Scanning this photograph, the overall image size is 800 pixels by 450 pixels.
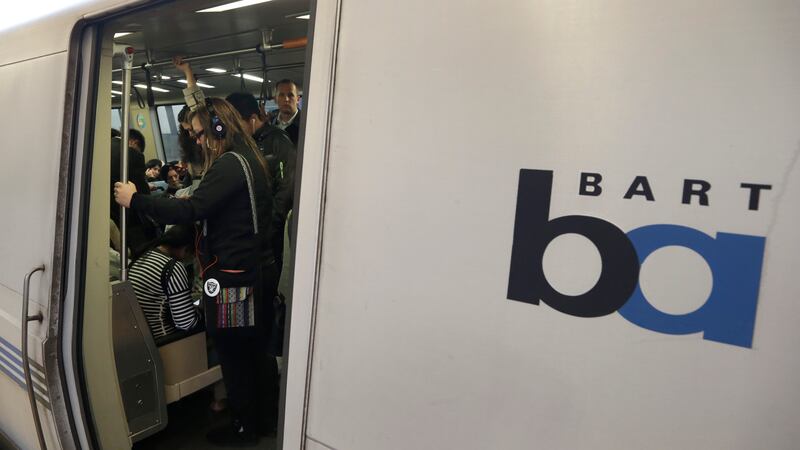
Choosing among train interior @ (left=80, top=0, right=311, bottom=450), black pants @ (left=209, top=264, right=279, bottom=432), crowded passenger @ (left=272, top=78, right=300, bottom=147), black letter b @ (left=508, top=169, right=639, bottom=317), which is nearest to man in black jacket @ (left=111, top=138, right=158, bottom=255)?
train interior @ (left=80, top=0, right=311, bottom=450)

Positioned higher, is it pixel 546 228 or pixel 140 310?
pixel 546 228

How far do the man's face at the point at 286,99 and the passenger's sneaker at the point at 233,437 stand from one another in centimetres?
219

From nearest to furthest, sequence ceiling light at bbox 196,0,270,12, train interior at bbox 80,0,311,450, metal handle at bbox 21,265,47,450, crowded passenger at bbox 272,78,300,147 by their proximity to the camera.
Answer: metal handle at bbox 21,265,47,450 → train interior at bbox 80,0,311,450 → ceiling light at bbox 196,0,270,12 → crowded passenger at bbox 272,78,300,147

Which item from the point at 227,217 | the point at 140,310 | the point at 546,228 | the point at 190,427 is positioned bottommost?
the point at 190,427

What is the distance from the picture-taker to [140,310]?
241 centimetres

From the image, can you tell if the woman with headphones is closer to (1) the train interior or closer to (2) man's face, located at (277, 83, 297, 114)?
(1) the train interior

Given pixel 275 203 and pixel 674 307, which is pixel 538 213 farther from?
pixel 275 203

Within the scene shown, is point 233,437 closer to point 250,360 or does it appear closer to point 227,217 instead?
point 250,360

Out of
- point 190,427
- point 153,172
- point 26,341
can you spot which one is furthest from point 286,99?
point 153,172

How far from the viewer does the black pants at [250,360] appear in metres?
2.32

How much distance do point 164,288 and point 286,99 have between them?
1.67 meters

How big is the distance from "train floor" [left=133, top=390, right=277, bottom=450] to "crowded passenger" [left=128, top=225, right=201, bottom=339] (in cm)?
60

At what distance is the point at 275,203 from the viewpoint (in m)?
2.85

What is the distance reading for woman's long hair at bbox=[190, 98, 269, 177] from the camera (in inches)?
87.4
